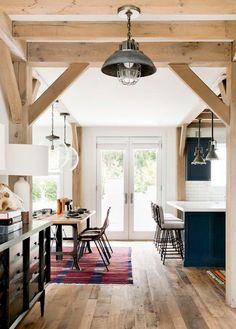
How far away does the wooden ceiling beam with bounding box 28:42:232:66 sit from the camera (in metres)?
4.35

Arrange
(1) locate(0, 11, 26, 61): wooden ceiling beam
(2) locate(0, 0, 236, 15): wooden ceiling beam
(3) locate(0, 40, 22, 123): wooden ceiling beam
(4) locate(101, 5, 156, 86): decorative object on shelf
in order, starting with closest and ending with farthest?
(4) locate(101, 5, 156, 86): decorative object on shelf
(2) locate(0, 0, 236, 15): wooden ceiling beam
(1) locate(0, 11, 26, 61): wooden ceiling beam
(3) locate(0, 40, 22, 123): wooden ceiling beam

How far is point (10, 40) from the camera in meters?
3.76

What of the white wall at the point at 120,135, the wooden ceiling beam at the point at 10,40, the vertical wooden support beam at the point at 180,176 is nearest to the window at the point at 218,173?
the vertical wooden support beam at the point at 180,176

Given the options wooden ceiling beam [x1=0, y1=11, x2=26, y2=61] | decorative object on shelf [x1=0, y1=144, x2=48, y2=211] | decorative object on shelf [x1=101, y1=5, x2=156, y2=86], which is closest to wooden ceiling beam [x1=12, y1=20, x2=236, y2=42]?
wooden ceiling beam [x1=0, y1=11, x2=26, y2=61]

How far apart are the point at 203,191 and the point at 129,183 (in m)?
1.72

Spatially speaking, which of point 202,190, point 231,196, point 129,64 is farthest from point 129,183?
point 129,64

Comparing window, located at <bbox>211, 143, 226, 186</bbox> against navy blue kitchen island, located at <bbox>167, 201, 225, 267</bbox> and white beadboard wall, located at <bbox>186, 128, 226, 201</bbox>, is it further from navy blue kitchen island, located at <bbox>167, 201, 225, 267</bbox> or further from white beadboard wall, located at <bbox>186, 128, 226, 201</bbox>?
navy blue kitchen island, located at <bbox>167, 201, 225, 267</bbox>

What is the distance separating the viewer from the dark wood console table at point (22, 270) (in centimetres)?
279

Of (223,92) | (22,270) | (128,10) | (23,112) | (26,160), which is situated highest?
(128,10)

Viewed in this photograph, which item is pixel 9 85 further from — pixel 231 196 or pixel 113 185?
pixel 113 185

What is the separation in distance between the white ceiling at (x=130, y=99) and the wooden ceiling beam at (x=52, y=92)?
0.57m

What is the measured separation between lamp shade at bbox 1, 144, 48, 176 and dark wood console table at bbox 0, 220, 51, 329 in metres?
0.51

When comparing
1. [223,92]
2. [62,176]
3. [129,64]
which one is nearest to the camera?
[129,64]

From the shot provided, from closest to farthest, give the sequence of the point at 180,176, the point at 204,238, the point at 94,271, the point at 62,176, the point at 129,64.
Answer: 1. the point at 129,64
2. the point at 94,271
3. the point at 204,238
4. the point at 180,176
5. the point at 62,176
